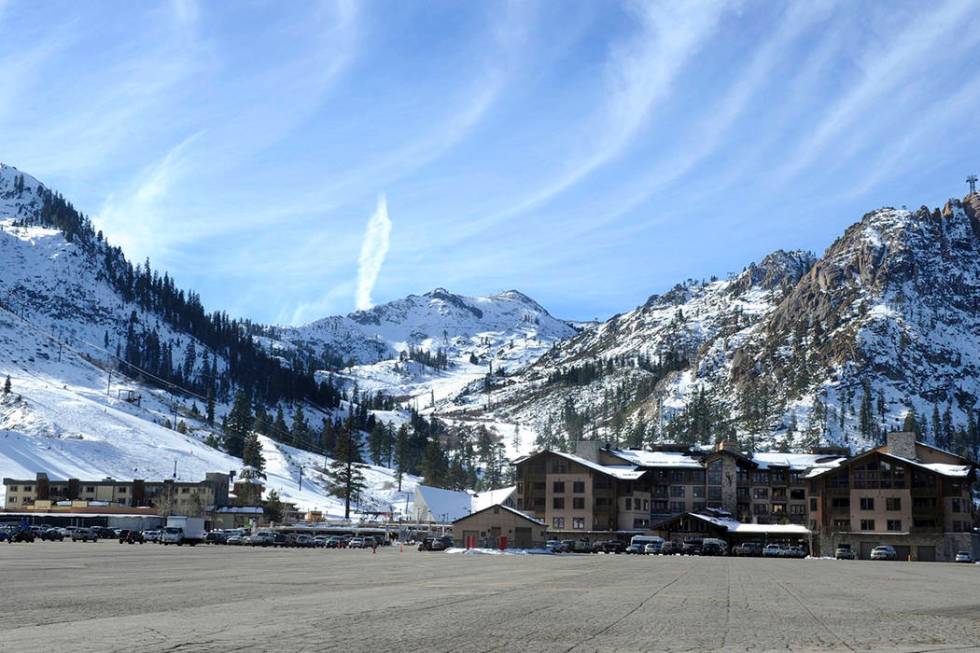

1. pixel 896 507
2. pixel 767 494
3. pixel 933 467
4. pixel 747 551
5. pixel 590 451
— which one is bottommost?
pixel 747 551

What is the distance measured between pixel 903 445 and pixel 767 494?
20564 millimetres

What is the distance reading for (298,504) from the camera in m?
196

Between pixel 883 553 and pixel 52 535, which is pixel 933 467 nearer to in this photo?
pixel 883 553

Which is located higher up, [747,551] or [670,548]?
[670,548]

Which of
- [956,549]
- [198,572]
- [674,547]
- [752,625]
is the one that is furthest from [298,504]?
[752,625]

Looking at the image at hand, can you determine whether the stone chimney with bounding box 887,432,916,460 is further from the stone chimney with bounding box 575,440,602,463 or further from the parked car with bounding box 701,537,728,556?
the parked car with bounding box 701,537,728,556

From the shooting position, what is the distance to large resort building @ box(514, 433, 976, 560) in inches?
4756

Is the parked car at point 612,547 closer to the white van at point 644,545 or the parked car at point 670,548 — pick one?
the white van at point 644,545

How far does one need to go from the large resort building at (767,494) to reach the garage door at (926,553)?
0.12 m

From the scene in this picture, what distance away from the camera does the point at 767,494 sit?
486 ft

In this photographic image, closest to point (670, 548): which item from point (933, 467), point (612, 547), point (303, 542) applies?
point (612, 547)

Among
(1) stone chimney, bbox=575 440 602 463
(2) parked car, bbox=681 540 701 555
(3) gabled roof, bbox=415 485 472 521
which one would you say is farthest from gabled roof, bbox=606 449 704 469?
(3) gabled roof, bbox=415 485 472 521

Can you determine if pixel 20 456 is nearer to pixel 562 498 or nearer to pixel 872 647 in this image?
pixel 562 498

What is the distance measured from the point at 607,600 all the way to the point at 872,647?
12595 mm
